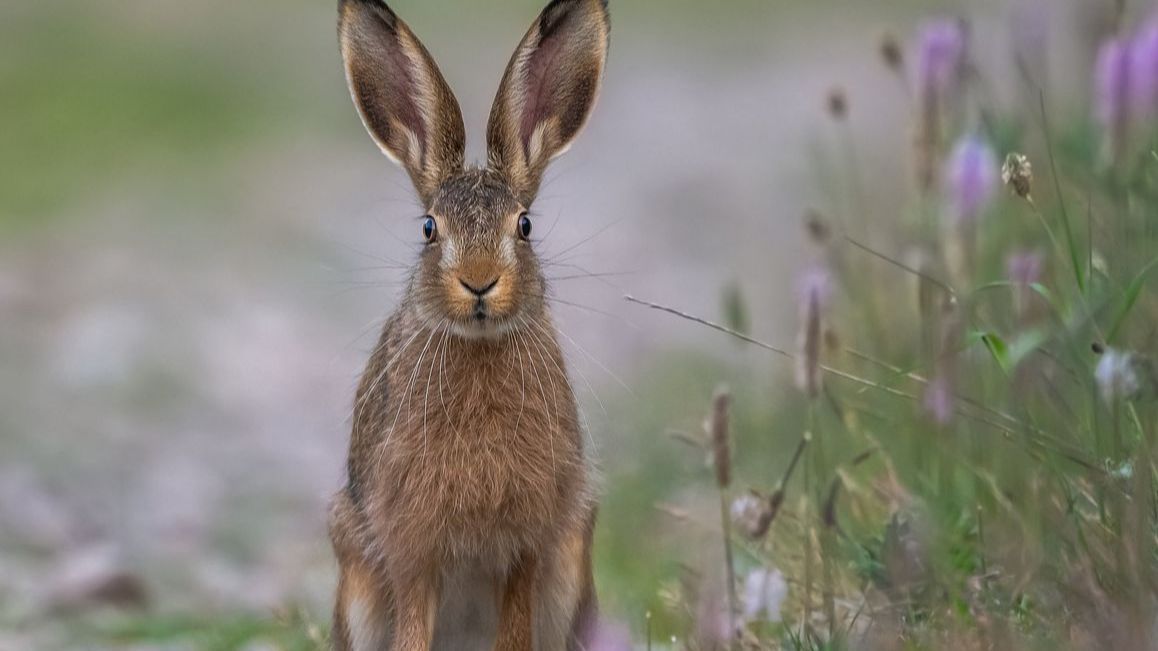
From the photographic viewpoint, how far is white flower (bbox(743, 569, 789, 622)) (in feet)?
14.9

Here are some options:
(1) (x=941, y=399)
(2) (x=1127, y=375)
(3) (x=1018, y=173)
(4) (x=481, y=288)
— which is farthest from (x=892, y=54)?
(1) (x=941, y=399)

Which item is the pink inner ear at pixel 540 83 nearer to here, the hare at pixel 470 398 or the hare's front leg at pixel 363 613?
the hare at pixel 470 398

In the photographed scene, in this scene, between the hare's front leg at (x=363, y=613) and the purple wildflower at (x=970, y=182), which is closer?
the purple wildflower at (x=970, y=182)

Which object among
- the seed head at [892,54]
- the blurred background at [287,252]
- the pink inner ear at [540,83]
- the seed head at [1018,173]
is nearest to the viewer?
the seed head at [1018,173]

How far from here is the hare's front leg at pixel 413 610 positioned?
4828 millimetres

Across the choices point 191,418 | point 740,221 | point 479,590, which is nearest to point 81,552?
point 191,418

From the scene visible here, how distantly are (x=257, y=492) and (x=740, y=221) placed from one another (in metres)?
5.18

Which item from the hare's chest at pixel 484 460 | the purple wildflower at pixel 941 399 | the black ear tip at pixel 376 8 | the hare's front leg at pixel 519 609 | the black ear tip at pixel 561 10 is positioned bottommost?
the hare's front leg at pixel 519 609

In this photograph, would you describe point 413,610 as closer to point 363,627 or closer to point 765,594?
point 363,627

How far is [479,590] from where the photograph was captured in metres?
5.05

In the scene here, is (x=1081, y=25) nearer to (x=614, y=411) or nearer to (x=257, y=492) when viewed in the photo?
(x=614, y=411)

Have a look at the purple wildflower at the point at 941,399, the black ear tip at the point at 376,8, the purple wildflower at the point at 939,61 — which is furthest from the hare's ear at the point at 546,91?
the purple wildflower at the point at 941,399

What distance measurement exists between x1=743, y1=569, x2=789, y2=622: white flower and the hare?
0.51 meters

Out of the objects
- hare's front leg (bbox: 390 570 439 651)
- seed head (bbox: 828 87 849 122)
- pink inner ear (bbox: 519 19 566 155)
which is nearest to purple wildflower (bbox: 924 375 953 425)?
hare's front leg (bbox: 390 570 439 651)
